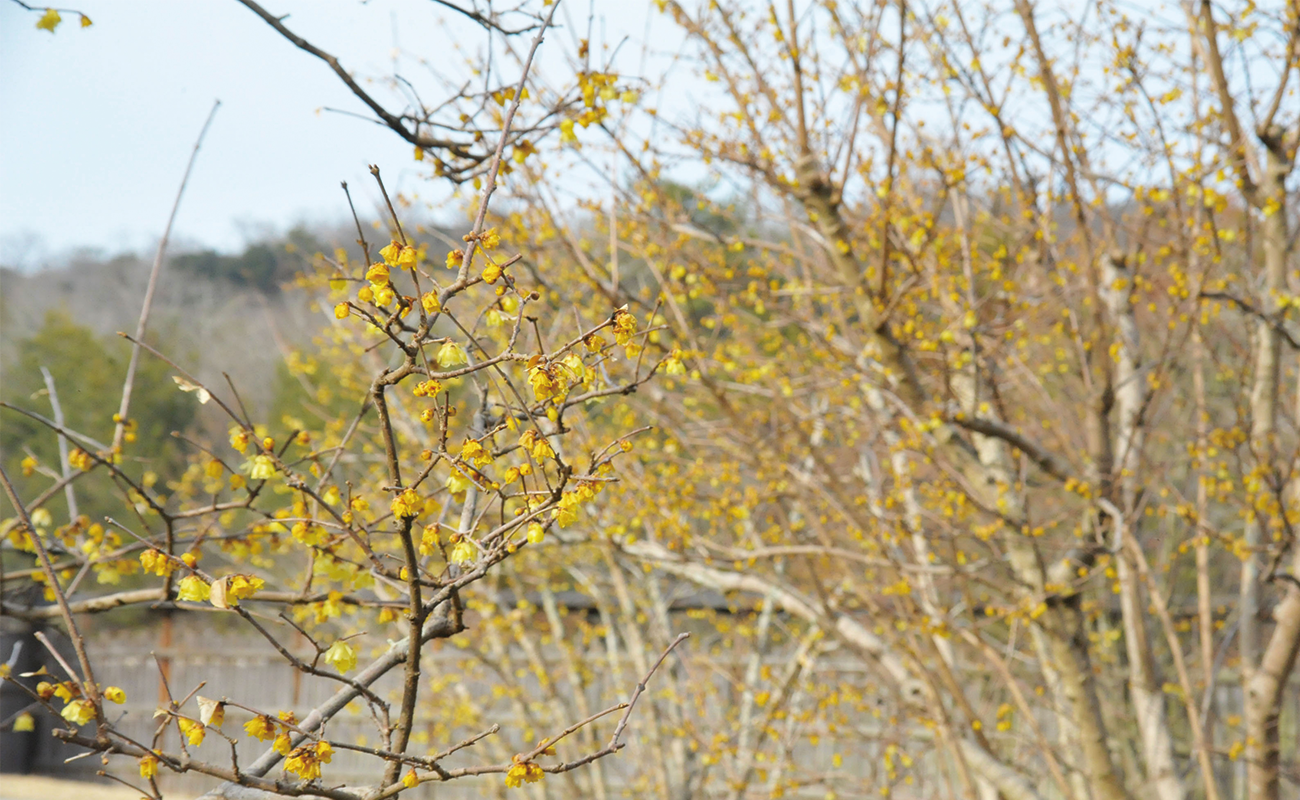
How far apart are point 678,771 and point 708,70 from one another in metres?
3.54

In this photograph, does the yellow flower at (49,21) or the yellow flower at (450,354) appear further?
the yellow flower at (49,21)

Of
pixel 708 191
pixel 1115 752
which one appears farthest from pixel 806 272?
pixel 1115 752

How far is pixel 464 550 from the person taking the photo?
132cm

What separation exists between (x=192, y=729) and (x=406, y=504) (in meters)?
0.41

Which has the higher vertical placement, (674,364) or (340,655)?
(674,364)

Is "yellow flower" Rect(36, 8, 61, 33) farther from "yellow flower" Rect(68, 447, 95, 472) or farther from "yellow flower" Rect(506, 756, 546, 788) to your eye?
"yellow flower" Rect(506, 756, 546, 788)

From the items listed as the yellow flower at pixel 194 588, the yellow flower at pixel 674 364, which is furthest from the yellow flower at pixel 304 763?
the yellow flower at pixel 674 364

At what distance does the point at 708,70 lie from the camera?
390 centimetres

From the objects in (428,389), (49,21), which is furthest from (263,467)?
(49,21)

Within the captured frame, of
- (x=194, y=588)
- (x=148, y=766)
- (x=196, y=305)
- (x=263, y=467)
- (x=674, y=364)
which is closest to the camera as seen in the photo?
(x=148, y=766)

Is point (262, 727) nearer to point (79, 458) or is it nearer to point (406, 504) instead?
point (406, 504)

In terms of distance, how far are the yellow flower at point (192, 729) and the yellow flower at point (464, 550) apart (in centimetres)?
38

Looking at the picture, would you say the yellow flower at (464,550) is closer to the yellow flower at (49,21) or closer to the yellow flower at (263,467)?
the yellow flower at (263,467)

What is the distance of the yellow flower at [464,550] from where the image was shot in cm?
132
